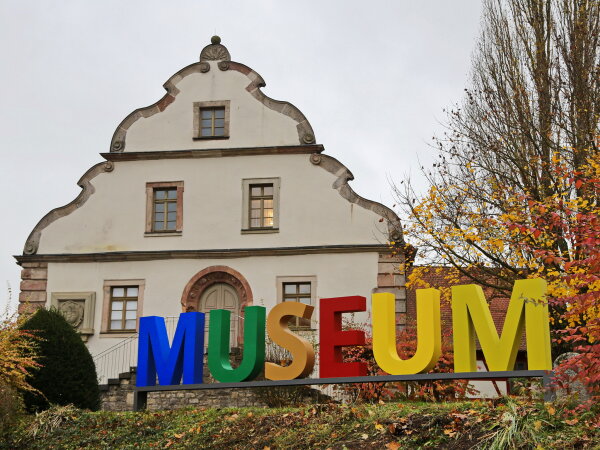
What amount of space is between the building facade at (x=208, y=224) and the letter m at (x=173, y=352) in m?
6.03

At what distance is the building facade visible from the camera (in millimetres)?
22328

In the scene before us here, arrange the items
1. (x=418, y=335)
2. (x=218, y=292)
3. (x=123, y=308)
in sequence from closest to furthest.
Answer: (x=418, y=335) → (x=123, y=308) → (x=218, y=292)

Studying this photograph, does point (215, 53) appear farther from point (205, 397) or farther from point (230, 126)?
point (205, 397)

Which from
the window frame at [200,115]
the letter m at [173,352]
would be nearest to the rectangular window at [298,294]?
the window frame at [200,115]

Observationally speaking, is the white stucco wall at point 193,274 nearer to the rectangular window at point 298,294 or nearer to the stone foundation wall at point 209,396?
the rectangular window at point 298,294

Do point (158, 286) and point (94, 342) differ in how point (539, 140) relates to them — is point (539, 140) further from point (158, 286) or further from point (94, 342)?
point (94, 342)

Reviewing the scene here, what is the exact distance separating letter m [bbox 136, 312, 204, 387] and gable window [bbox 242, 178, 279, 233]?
7.00 m

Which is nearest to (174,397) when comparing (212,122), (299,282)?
(299,282)

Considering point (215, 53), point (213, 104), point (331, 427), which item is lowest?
point (331, 427)

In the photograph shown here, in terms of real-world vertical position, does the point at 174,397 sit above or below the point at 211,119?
below

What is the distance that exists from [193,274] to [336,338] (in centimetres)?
881

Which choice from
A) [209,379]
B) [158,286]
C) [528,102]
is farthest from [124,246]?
[528,102]

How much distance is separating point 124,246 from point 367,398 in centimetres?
864

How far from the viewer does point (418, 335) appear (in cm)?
1388
